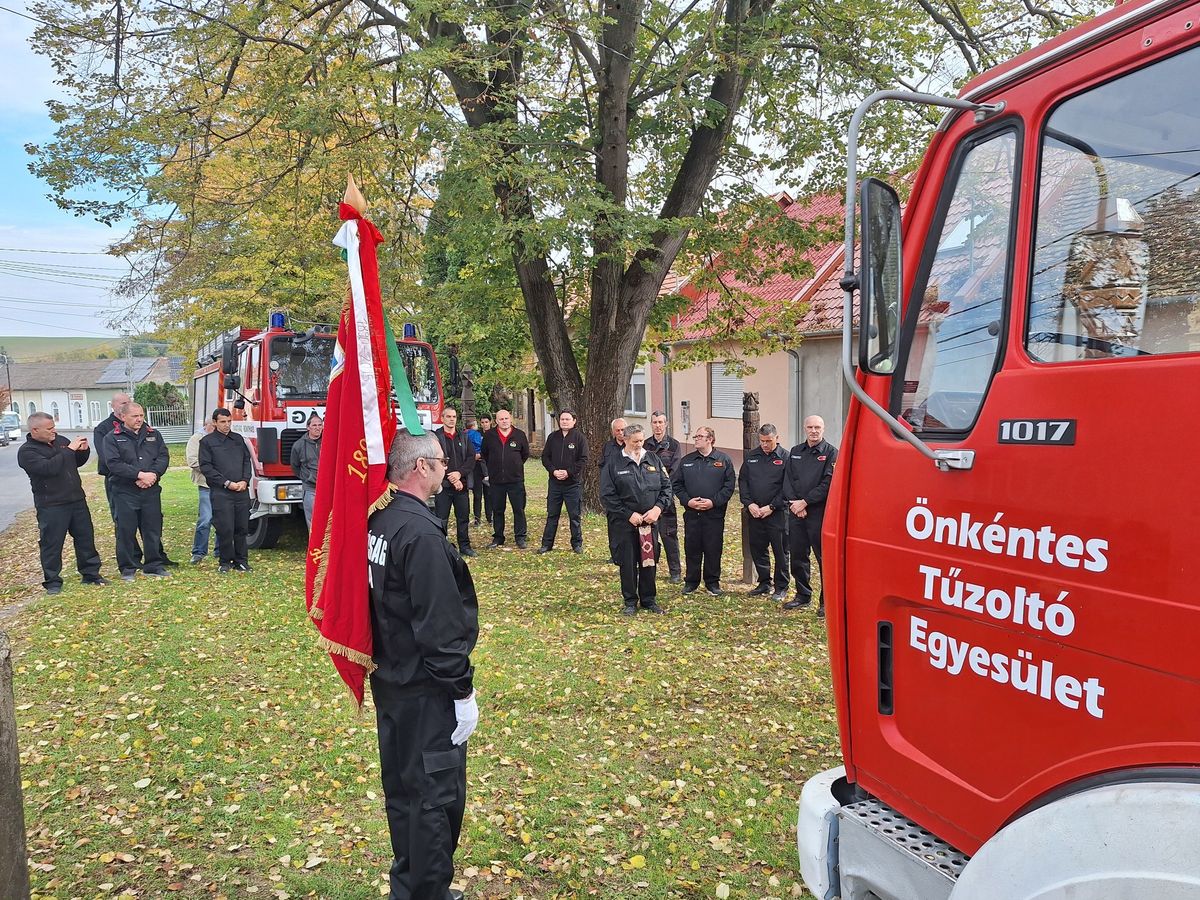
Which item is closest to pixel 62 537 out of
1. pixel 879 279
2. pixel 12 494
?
pixel 879 279

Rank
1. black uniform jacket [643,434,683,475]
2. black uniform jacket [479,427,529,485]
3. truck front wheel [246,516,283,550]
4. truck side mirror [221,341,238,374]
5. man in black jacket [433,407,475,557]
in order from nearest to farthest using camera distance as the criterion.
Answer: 1. black uniform jacket [643,434,683,475]
2. man in black jacket [433,407,475,557]
3. truck side mirror [221,341,238,374]
4. truck front wheel [246,516,283,550]
5. black uniform jacket [479,427,529,485]

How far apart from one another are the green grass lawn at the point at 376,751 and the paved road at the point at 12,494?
25.7 ft

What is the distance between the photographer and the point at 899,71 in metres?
11.5

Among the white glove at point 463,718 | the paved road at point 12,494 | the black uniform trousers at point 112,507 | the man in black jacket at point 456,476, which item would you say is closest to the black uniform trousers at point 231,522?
the black uniform trousers at point 112,507

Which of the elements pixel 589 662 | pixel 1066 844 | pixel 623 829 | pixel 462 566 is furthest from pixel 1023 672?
pixel 589 662

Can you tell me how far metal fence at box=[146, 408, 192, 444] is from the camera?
48.3m

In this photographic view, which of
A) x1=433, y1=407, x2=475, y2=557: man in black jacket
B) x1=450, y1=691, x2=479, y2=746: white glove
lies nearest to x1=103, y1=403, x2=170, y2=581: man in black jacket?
x1=433, y1=407, x2=475, y2=557: man in black jacket

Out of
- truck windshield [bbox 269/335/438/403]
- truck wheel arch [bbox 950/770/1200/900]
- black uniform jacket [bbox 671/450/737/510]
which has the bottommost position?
truck wheel arch [bbox 950/770/1200/900]

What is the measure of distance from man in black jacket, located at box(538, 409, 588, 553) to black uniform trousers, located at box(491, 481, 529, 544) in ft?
1.88

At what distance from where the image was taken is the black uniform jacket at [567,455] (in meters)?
11.8

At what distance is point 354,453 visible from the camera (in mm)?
3098

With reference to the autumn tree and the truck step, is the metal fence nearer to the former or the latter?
the autumn tree

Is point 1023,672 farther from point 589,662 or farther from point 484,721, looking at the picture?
point 589,662

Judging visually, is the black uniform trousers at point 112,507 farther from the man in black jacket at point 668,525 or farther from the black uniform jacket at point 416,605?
the black uniform jacket at point 416,605
